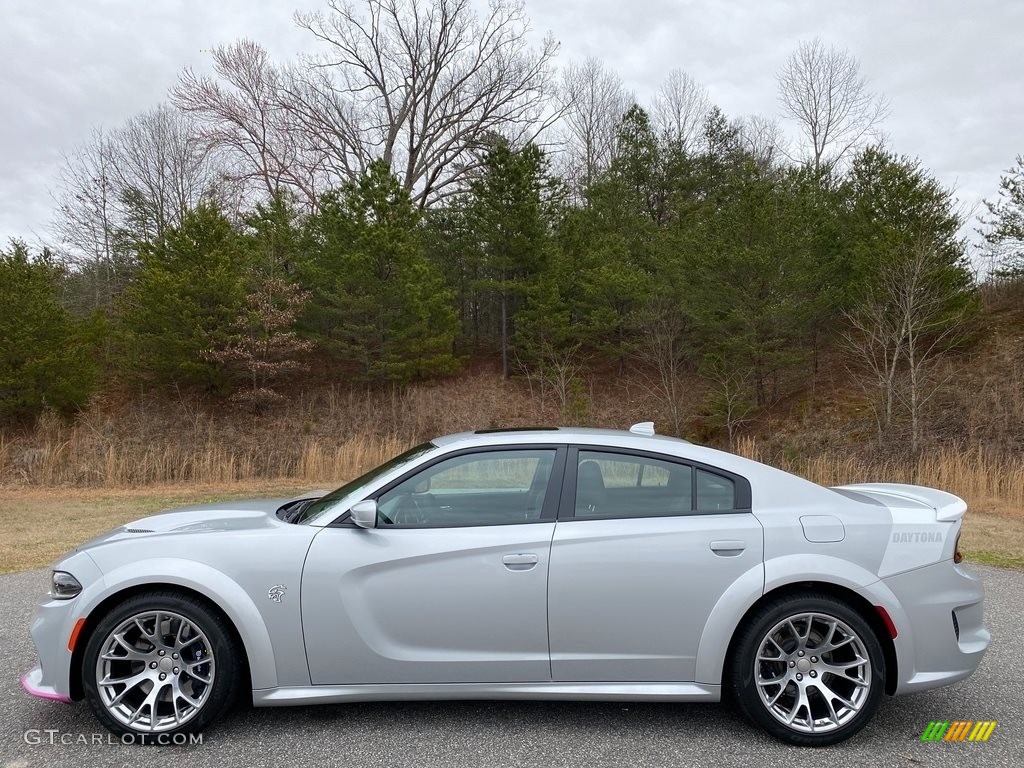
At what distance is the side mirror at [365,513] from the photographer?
2.98 metres

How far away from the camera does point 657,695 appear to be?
9.73 ft

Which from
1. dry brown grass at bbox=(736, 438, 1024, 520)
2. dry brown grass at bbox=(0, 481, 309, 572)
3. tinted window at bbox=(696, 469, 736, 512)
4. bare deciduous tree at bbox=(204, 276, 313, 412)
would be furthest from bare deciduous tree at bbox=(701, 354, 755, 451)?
tinted window at bbox=(696, 469, 736, 512)

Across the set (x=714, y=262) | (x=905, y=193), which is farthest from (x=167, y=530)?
(x=905, y=193)

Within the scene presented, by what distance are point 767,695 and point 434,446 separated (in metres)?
2.06

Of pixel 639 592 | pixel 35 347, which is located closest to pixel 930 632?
pixel 639 592

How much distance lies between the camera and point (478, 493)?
3438mm

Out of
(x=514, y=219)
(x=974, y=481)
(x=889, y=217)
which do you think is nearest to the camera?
(x=974, y=481)

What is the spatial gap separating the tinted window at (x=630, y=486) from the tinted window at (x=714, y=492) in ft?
0.16

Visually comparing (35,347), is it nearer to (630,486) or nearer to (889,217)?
(630,486)

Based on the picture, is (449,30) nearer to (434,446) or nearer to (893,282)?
(893,282)

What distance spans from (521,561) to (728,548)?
980mm

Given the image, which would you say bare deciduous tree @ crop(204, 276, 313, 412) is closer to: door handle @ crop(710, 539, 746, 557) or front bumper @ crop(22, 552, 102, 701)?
front bumper @ crop(22, 552, 102, 701)

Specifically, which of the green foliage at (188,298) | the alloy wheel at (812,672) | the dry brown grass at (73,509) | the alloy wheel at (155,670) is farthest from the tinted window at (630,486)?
the green foliage at (188,298)

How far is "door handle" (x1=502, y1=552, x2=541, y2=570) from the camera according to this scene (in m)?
2.99
